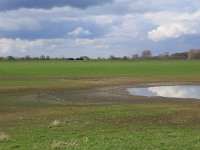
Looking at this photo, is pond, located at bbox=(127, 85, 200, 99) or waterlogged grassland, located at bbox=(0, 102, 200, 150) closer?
waterlogged grassland, located at bbox=(0, 102, 200, 150)

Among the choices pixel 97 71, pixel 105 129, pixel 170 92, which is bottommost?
pixel 97 71

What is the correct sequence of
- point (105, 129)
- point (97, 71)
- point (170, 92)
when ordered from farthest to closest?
point (97, 71)
point (170, 92)
point (105, 129)

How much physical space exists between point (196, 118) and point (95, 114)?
16.8 ft

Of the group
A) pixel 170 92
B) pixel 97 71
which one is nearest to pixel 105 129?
pixel 170 92

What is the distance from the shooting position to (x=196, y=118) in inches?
864

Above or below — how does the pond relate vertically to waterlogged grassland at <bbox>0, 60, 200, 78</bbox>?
above

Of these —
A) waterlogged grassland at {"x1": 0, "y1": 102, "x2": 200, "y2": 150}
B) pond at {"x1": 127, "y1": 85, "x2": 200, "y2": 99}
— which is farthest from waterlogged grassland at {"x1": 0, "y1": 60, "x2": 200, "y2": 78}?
waterlogged grassland at {"x1": 0, "y1": 102, "x2": 200, "y2": 150}

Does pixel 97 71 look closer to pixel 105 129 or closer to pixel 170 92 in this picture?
pixel 170 92

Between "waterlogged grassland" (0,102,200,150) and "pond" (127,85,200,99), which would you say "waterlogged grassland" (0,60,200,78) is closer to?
"pond" (127,85,200,99)

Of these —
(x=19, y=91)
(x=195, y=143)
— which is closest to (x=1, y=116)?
(x=195, y=143)

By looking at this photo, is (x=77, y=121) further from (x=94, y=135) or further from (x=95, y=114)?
(x=94, y=135)

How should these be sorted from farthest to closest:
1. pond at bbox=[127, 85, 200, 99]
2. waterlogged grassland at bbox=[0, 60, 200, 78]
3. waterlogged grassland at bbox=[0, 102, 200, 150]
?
waterlogged grassland at bbox=[0, 60, 200, 78] < pond at bbox=[127, 85, 200, 99] < waterlogged grassland at bbox=[0, 102, 200, 150]

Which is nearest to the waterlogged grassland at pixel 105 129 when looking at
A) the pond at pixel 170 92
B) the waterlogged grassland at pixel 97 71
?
the pond at pixel 170 92

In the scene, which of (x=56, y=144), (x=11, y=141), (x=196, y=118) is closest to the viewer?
(x=56, y=144)
